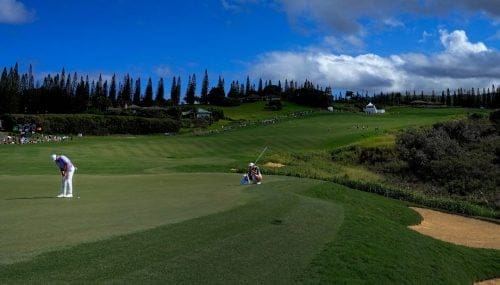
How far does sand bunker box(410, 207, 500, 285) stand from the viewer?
2236cm

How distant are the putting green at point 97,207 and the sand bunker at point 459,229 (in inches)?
264

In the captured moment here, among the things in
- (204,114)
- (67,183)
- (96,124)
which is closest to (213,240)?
(67,183)

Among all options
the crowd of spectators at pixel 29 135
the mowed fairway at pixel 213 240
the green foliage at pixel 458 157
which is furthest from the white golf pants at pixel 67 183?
the crowd of spectators at pixel 29 135

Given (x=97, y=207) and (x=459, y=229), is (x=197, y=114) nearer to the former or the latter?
(x=459, y=229)

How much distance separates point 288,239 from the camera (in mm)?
14820

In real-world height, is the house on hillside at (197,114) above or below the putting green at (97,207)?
above

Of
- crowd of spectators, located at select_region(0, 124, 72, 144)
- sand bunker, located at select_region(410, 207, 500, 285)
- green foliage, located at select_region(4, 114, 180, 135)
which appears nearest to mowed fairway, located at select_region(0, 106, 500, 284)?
sand bunker, located at select_region(410, 207, 500, 285)

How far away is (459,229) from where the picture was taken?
82.9ft

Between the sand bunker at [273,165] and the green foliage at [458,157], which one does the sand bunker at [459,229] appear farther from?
the sand bunker at [273,165]

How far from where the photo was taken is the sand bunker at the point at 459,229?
22.4 meters

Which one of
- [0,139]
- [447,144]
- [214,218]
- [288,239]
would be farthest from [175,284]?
[0,139]

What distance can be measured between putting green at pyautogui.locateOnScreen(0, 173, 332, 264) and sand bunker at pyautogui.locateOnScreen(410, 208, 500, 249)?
6.70 metres

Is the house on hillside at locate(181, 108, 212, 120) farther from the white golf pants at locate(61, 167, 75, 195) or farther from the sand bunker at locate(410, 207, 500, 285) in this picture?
the white golf pants at locate(61, 167, 75, 195)

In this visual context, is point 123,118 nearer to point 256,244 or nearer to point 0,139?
point 0,139
